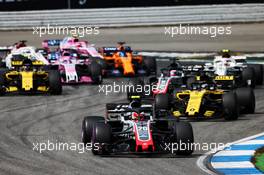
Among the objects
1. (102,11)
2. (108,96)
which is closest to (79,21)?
(102,11)

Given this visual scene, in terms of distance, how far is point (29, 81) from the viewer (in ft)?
87.5

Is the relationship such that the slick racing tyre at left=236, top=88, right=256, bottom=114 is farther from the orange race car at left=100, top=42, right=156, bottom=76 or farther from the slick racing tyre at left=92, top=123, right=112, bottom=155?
the orange race car at left=100, top=42, right=156, bottom=76

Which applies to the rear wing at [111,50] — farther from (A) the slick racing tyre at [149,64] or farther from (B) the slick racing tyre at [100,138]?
(B) the slick racing tyre at [100,138]

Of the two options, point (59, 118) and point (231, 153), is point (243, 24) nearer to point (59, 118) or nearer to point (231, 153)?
point (59, 118)

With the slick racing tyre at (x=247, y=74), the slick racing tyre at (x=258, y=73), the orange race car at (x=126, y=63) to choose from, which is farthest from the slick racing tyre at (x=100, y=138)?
the orange race car at (x=126, y=63)

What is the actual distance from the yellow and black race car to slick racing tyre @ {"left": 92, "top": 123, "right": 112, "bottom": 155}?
9819 mm

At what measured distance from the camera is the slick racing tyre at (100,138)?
17.0 meters

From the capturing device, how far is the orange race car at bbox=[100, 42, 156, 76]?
32.3 m

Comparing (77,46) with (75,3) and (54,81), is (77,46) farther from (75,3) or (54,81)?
(75,3)

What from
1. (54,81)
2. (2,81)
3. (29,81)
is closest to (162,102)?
(54,81)

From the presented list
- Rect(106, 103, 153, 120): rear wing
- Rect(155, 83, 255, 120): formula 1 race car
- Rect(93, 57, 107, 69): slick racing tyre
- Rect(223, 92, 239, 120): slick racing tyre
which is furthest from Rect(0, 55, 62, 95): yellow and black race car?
Rect(106, 103, 153, 120): rear wing

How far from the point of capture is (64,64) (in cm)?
3005

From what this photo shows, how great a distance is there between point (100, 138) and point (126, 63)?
15.3 meters

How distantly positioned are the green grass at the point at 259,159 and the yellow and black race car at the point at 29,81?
9.84 meters
